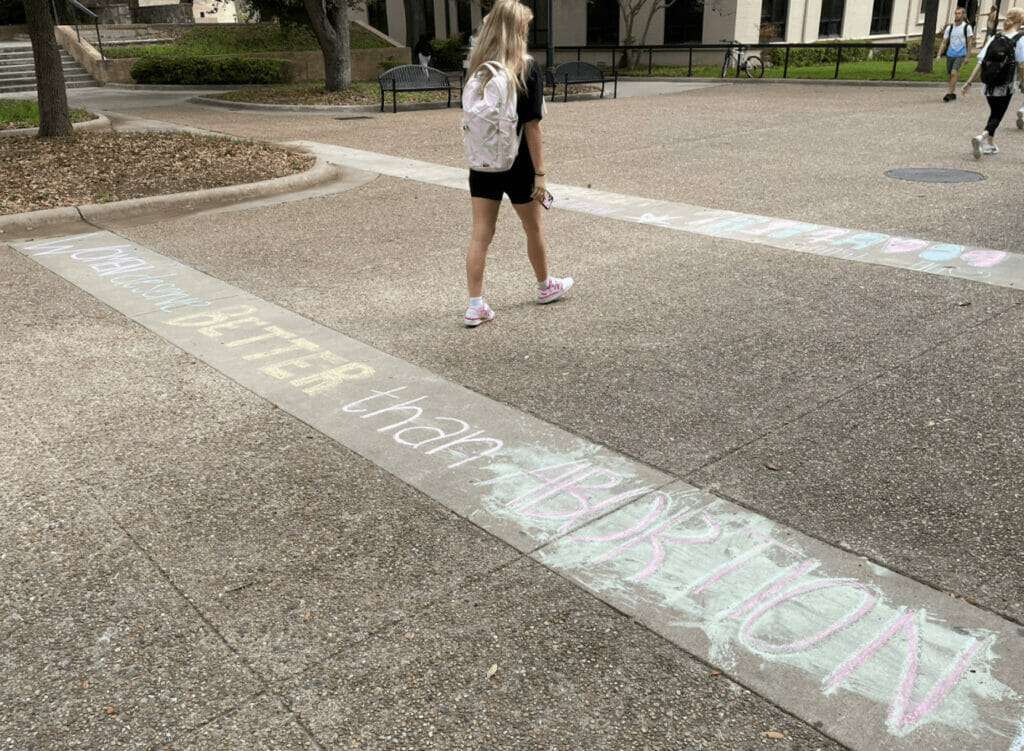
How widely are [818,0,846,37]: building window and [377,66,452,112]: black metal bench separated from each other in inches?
833

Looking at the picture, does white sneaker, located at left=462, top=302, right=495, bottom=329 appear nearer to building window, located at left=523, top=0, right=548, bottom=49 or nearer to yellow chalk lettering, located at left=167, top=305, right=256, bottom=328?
yellow chalk lettering, located at left=167, top=305, right=256, bottom=328

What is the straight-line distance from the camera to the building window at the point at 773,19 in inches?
1275

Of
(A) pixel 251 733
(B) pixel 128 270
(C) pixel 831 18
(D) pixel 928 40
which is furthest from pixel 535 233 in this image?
(C) pixel 831 18

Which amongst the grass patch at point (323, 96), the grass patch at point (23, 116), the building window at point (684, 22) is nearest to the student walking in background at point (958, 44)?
the grass patch at point (323, 96)

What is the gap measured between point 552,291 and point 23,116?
1437 cm

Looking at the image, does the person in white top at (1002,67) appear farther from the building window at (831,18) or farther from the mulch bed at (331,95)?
the building window at (831,18)

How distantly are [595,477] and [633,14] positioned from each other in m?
30.9

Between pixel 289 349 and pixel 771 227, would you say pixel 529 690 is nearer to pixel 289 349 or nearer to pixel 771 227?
pixel 289 349

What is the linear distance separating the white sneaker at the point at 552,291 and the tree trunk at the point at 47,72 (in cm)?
1019

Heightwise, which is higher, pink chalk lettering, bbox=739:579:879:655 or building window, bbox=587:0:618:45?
building window, bbox=587:0:618:45

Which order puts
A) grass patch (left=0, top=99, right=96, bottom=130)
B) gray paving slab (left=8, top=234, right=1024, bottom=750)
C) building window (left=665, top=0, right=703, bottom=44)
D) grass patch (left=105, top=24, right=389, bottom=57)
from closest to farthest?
gray paving slab (left=8, top=234, right=1024, bottom=750) → grass patch (left=0, top=99, right=96, bottom=130) → grass patch (left=105, top=24, right=389, bottom=57) → building window (left=665, top=0, right=703, bottom=44)

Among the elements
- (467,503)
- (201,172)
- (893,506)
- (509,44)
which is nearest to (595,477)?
(467,503)

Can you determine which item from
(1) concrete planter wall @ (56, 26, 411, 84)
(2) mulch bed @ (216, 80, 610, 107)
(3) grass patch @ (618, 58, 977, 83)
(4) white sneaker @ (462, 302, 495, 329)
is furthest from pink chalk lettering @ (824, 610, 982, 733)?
(1) concrete planter wall @ (56, 26, 411, 84)

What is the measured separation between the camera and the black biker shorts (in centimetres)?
553
